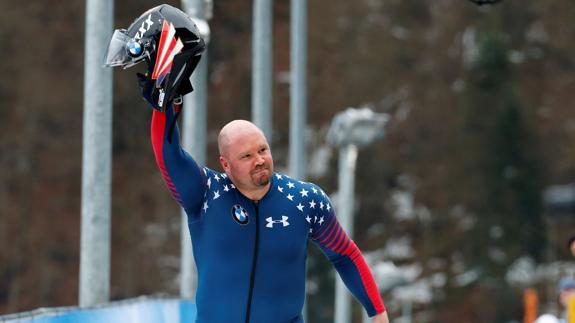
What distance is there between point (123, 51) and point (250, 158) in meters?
0.73

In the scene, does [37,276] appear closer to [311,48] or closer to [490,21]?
[311,48]

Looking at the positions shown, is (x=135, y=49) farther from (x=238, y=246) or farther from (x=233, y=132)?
(x=238, y=246)

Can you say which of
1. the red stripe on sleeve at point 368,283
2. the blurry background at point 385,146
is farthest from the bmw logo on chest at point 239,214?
the blurry background at point 385,146

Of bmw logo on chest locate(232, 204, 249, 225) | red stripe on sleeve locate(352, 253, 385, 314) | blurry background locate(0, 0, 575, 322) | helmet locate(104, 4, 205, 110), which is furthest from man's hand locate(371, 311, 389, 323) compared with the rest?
blurry background locate(0, 0, 575, 322)

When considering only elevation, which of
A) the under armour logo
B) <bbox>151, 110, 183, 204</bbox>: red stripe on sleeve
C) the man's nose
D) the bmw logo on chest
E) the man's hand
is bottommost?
the man's hand

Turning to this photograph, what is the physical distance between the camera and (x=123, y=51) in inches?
235

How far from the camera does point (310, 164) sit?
243ft

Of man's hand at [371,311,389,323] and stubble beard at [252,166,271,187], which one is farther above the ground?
stubble beard at [252,166,271,187]

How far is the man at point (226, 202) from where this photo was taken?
19.5 ft

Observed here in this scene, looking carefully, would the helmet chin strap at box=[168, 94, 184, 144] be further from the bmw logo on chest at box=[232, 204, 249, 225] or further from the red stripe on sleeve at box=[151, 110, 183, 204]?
the bmw logo on chest at box=[232, 204, 249, 225]

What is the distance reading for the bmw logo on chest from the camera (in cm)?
624

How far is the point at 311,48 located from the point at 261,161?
6522 cm

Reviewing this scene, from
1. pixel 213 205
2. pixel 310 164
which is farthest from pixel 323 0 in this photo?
pixel 213 205

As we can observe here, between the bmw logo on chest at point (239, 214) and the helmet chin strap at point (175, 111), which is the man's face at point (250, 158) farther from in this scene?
the helmet chin strap at point (175, 111)
